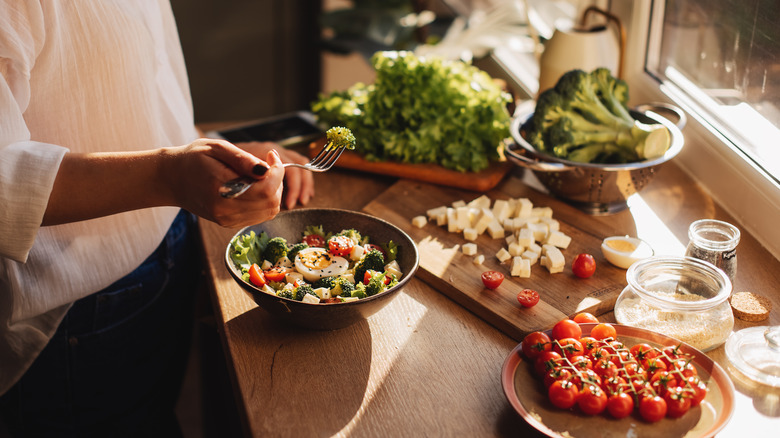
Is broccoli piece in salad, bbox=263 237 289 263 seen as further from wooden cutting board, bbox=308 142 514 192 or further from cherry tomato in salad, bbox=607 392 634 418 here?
cherry tomato in salad, bbox=607 392 634 418

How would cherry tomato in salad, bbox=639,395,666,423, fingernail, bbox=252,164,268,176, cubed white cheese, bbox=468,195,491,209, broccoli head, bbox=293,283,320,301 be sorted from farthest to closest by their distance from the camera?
cubed white cheese, bbox=468,195,491,209 < broccoli head, bbox=293,283,320,301 < fingernail, bbox=252,164,268,176 < cherry tomato in salad, bbox=639,395,666,423

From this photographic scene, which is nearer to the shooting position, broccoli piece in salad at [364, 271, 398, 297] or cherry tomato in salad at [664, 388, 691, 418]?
cherry tomato in salad at [664, 388, 691, 418]

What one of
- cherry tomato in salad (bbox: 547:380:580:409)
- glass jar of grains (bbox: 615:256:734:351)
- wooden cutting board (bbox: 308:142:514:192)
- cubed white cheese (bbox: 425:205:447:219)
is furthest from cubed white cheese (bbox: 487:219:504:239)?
cherry tomato in salad (bbox: 547:380:580:409)

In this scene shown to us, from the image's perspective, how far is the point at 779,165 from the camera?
4.64ft

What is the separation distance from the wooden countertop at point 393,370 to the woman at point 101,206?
0.23 metres

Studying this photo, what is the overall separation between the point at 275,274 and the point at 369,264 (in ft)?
0.56

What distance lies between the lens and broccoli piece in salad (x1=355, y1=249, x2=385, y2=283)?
125cm

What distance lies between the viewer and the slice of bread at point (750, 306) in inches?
47.1

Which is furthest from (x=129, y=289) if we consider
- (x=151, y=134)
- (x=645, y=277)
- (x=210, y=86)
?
(x=210, y=86)

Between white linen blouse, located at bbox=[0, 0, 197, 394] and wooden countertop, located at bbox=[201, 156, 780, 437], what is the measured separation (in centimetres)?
24

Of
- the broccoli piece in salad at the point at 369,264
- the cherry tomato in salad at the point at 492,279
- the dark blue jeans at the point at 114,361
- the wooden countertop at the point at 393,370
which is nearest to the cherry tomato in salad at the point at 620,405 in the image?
the wooden countertop at the point at 393,370

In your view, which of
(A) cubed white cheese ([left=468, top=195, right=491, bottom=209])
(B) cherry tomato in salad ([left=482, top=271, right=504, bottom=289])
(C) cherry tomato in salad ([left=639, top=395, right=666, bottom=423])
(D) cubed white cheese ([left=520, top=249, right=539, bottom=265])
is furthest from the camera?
(A) cubed white cheese ([left=468, top=195, right=491, bottom=209])

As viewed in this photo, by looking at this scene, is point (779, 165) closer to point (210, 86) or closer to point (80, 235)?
point (80, 235)

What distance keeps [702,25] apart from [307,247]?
1149mm
